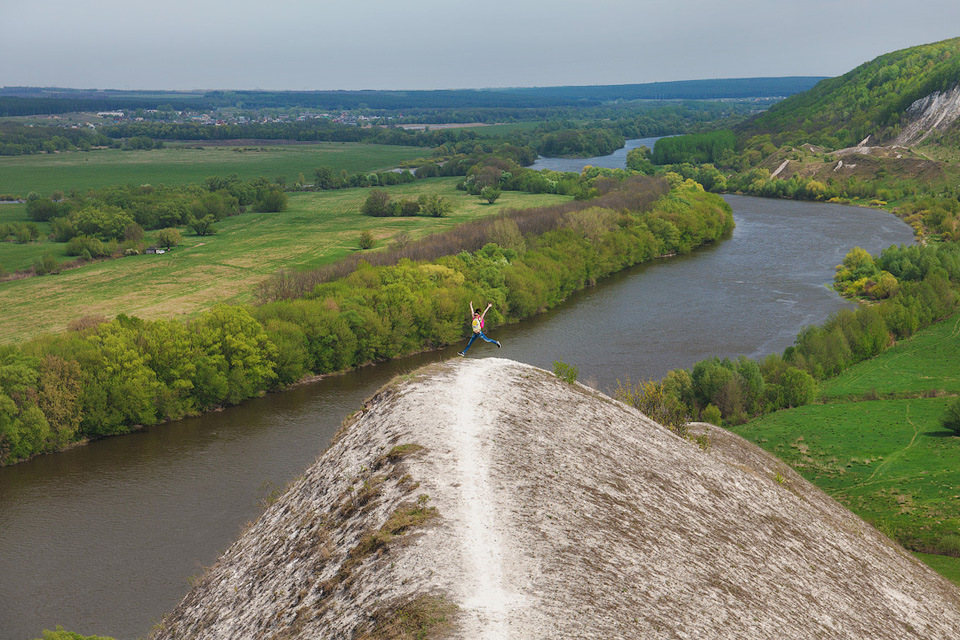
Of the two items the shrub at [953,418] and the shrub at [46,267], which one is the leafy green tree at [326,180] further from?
the shrub at [953,418]

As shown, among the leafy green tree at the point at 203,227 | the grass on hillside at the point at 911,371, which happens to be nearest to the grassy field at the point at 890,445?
the grass on hillside at the point at 911,371

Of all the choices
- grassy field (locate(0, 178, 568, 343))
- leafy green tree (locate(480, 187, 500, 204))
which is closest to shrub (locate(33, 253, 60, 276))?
grassy field (locate(0, 178, 568, 343))

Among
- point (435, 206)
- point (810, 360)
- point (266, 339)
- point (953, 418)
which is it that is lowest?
point (810, 360)

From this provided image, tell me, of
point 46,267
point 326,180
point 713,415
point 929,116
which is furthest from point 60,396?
point 929,116

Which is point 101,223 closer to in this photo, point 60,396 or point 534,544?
point 60,396

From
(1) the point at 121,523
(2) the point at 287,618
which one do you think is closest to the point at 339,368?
(1) the point at 121,523

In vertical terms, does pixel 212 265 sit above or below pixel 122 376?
below
